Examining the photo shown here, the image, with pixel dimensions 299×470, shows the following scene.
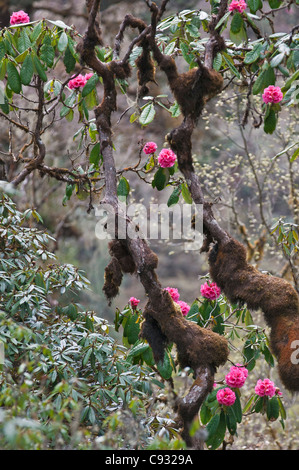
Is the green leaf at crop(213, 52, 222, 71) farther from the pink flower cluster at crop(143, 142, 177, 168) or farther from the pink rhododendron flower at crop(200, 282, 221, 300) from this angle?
the pink rhododendron flower at crop(200, 282, 221, 300)

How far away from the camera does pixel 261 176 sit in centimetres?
488

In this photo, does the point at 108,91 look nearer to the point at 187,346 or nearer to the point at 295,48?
the point at 295,48

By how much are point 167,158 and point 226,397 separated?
0.85 meters

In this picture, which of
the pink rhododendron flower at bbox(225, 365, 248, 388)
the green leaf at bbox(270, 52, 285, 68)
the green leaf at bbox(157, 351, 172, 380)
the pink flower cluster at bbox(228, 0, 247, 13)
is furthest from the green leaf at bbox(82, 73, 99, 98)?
the pink rhododendron flower at bbox(225, 365, 248, 388)

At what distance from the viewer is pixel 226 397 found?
1.74 metres

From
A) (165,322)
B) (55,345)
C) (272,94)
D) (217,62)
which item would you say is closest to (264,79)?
(272,94)

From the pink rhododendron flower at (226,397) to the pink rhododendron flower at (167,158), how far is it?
2.65 ft

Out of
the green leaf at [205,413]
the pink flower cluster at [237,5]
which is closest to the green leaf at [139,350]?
the green leaf at [205,413]

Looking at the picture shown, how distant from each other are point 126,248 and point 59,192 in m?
3.94

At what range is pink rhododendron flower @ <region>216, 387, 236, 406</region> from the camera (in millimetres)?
1742

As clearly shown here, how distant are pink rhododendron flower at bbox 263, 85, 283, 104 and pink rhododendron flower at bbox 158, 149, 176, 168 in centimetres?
38

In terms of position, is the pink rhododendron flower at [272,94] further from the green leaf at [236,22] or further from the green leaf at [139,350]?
the green leaf at [139,350]

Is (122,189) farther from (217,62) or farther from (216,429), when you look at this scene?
(216,429)
